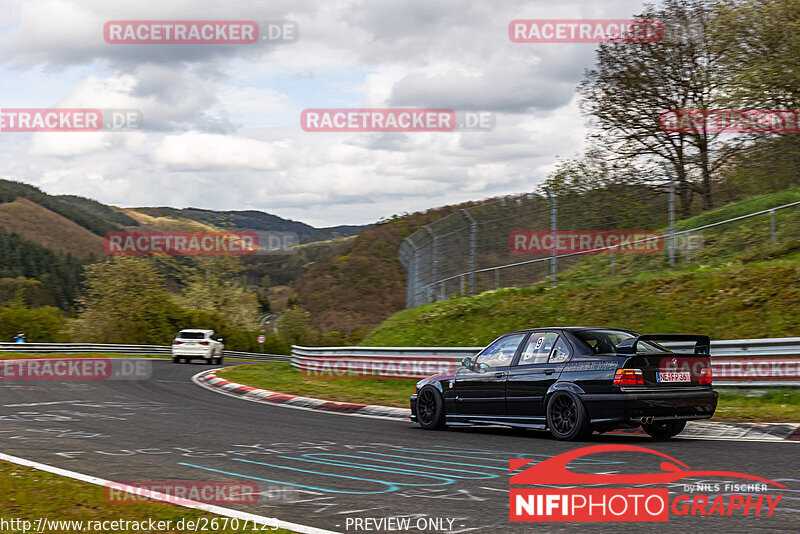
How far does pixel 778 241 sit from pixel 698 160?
10.6 meters

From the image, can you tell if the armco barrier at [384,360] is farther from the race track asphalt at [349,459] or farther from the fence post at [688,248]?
the fence post at [688,248]

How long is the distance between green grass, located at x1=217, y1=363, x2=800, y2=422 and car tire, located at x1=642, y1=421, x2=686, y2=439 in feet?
3.94

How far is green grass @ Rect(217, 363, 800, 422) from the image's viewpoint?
10969mm

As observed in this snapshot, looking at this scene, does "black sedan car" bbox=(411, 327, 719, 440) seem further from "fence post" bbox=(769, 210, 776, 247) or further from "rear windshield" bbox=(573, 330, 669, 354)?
"fence post" bbox=(769, 210, 776, 247)

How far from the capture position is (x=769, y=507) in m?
5.39

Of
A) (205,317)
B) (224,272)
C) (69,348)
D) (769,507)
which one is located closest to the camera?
(769,507)

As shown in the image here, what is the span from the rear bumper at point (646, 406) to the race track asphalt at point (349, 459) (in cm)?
35

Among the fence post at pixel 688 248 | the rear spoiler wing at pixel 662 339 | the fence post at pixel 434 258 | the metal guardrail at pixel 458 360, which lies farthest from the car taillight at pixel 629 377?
the fence post at pixel 434 258

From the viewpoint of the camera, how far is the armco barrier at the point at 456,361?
12406 millimetres

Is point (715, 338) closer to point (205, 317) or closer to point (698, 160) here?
point (698, 160)

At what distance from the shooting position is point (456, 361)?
1741 cm

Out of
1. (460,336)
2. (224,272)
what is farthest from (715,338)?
(224,272)

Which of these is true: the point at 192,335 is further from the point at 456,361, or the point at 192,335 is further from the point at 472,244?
the point at 456,361

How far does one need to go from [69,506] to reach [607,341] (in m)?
6.37
